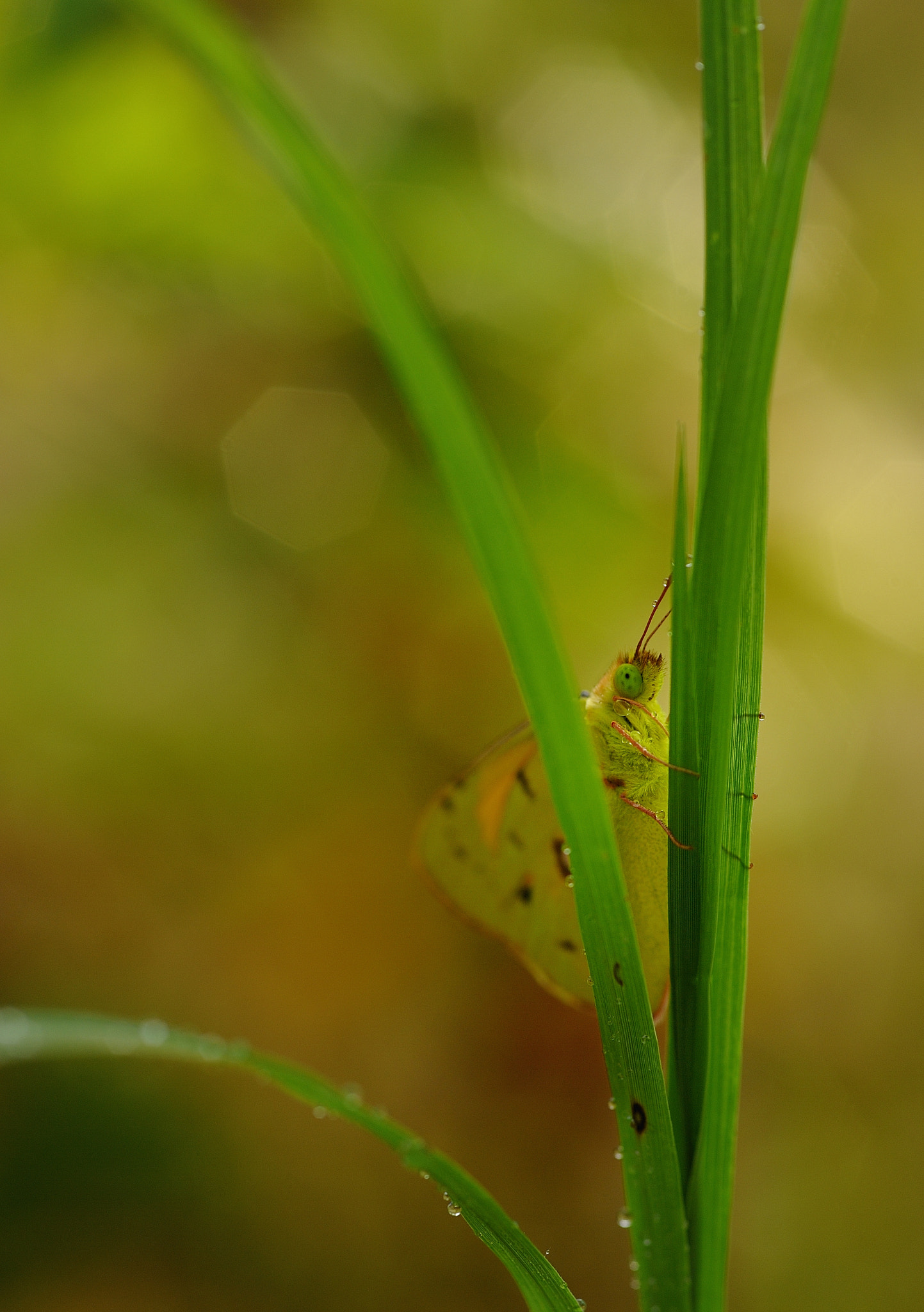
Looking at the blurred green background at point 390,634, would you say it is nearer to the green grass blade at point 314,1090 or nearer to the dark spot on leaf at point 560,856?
the dark spot on leaf at point 560,856

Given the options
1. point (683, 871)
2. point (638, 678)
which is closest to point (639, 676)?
point (638, 678)

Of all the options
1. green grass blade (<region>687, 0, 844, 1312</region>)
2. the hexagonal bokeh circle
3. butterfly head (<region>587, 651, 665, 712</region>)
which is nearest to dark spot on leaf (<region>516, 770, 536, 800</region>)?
butterfly head (<region>587, 651, 665, 712</region>)

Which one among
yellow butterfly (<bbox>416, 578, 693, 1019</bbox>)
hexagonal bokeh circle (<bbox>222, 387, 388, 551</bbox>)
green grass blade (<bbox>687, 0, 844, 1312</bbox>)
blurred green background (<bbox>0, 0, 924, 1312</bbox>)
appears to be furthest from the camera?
hexagonal bokeh circle (<bbox>222, 387, 388, 551</bbox>)

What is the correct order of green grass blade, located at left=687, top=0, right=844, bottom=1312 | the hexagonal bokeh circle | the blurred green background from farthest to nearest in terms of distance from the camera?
the hexagonal bokeh circle
the blurred green background
green grass blade, located at left=687, top=0, right=844, bottom=1312

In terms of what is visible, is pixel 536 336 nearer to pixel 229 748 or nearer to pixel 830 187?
pixel 830 187

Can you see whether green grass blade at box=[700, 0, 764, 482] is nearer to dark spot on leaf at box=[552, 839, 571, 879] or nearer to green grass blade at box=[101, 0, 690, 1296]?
green grass blade at box=[101, 0, 690, 1296]
